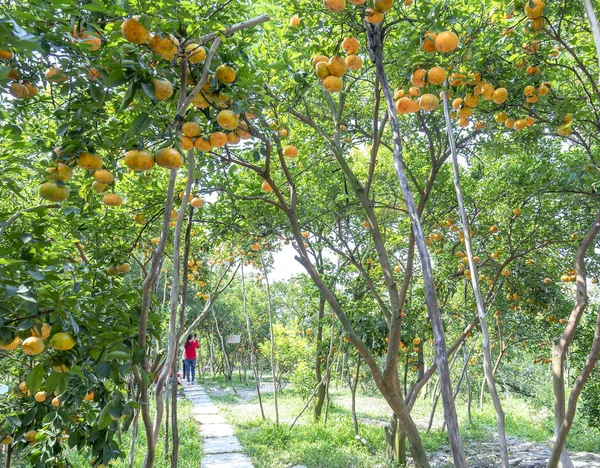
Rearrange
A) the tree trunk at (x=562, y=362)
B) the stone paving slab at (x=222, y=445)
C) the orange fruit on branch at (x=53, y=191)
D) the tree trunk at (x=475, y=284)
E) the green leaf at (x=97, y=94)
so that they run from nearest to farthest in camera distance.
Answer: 1. the green leaf at (x=97, y=94)
2. the orange fruit on branch at (x=53, y=191)
3. the tree trunk at (x=475, y=284)
4. the tree trunk at (x=562, y=362)
5. the stone paving slab at (x=222, y=445)

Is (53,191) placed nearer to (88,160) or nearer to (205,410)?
(88,160)

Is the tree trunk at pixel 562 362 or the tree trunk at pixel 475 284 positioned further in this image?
the tree trunk at pixel 562 362

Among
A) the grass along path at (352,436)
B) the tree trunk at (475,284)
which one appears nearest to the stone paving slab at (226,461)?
the grass along path at (352,436)

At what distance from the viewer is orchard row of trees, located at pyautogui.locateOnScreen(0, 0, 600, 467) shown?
1.24 meters

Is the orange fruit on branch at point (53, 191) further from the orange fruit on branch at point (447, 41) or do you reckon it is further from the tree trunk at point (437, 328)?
the orange fruit on branch at point (447, 41)

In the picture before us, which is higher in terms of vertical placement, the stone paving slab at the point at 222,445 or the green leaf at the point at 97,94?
the green leaf at the point at 97,94

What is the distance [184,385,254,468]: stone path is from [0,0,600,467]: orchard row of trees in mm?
1841

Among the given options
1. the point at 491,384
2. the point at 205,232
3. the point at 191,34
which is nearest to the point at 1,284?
the point at 191,34

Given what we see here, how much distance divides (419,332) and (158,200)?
133 inches

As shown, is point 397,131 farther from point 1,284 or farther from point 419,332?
point 419,332

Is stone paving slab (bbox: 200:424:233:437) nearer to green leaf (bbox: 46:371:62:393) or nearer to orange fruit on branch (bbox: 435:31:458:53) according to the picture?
green leaf (bbox: 46:371:62:393)

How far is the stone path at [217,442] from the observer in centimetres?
471

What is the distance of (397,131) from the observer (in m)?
1.54

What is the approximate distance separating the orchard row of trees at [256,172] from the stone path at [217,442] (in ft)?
6.04
